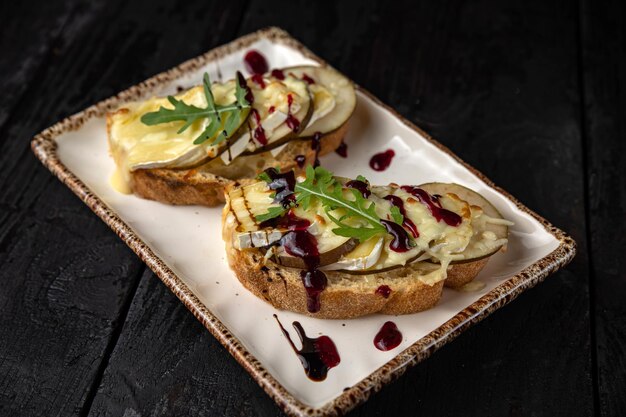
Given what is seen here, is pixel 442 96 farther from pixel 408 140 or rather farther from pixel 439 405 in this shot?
pixel 439 405

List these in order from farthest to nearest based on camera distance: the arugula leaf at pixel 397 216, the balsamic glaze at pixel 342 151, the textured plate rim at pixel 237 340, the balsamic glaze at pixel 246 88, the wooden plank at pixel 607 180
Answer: the balsamic glaze at pixel 342 151
the balsamic glaze at pixel 246 88
the wooden plank at pixel 607 180
the arugula leaf at pixel 397 216
the textured plate rim at pixel 237 340

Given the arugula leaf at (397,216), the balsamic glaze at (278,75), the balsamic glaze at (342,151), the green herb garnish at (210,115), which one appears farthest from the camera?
the balsamic glaze at (342,151)

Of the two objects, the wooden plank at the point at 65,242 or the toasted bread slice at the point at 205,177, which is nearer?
the wooden plank at the point at 65,242

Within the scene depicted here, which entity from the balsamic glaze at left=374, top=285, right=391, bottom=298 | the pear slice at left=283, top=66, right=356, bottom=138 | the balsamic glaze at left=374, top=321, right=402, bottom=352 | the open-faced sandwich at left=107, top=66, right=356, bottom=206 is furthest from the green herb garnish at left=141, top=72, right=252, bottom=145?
the balsamic glaze at left=374, top=321, right=402, bottom=352

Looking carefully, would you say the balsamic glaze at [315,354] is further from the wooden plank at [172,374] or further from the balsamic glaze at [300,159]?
the balsamic glaze at [300,159]

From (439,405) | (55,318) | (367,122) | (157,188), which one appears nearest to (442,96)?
(367,122)

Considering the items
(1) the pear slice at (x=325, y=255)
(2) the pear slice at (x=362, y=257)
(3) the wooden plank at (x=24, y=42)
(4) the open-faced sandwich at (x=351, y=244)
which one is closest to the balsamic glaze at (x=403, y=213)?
(4) the open-faced sandwich at (x=351, y=244)
